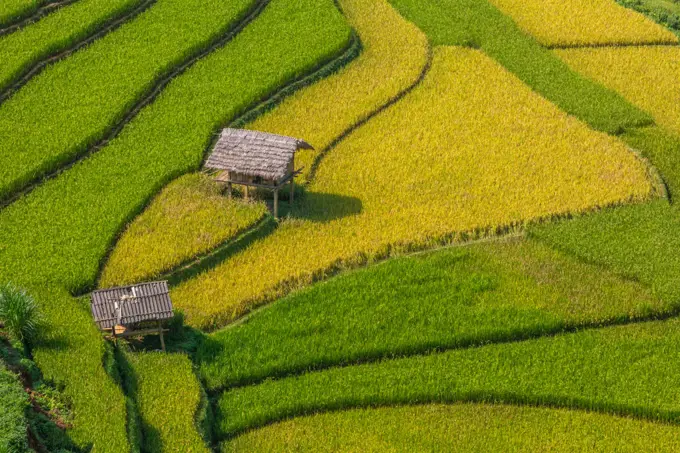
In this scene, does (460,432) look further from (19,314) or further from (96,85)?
(96,85)

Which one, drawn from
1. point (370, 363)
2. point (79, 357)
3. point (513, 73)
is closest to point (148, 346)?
point (79, 357)

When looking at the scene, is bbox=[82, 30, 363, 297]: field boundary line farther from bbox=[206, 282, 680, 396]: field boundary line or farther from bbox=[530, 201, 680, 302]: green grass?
bbox=[530, 201, 680, 302]: green grass

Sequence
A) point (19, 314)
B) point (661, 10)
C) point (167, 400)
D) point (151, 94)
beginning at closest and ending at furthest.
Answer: point (167, 400) < point (19, 314) < point (151, 94) < point (661, 10)

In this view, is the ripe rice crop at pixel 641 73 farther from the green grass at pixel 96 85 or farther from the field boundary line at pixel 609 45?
the green grass at pixel 96 85

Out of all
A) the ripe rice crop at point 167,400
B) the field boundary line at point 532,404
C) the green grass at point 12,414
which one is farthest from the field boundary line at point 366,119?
the green grass at point 12,414

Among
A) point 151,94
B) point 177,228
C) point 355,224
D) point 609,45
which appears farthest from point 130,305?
point 609,45
